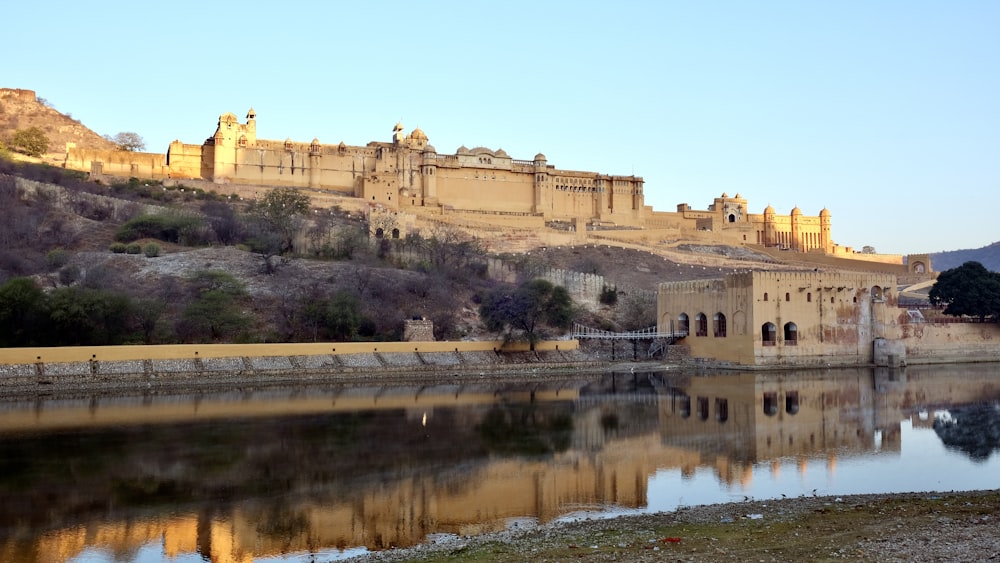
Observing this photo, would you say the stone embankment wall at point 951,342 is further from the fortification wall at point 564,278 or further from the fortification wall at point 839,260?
the fortification wall at point 839,260

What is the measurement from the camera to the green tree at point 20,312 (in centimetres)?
2906

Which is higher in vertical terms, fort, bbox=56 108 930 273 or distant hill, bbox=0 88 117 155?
distant hill, bbox=0 88 117 155

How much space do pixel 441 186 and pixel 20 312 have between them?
3596 centimetres

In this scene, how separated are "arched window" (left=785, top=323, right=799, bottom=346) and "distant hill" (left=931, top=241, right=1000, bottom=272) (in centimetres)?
15531

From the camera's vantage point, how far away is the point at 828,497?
549 inches

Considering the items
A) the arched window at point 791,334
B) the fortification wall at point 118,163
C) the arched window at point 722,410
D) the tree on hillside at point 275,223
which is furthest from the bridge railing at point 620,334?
the fortification wall at point 118,163

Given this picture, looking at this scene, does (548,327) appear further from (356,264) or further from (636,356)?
(356,264)

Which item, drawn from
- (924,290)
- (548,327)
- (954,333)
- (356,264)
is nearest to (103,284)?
(356,264)

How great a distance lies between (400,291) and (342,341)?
610 centimetres

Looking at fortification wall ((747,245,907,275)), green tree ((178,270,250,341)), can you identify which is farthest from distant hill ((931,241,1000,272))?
green tree ((178,270,250,341))

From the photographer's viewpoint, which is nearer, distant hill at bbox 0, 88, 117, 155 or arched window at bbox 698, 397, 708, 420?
arched window at bbox 698, 397, 708, 420

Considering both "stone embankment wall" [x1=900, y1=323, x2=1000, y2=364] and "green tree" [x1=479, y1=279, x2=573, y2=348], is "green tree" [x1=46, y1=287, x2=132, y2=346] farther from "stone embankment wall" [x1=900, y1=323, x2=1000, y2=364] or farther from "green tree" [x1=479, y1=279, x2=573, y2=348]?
"stone embankment wall" [x1=900, y1=323, x2=1000, y2=364]

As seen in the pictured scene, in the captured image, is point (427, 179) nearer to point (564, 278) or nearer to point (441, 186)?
point (441, 186)

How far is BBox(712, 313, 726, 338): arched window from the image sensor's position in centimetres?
3944
